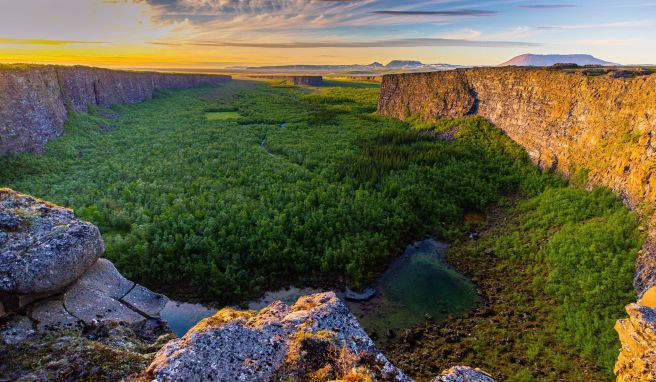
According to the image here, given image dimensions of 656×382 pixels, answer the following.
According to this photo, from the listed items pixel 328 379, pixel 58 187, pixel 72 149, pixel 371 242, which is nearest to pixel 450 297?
pixel 371 242

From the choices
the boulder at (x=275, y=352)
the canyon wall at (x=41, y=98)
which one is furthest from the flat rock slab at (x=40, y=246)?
the canyon wall at (x=41, y=98)

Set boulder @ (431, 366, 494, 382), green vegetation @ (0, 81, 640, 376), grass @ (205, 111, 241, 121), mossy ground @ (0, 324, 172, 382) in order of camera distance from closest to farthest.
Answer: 1. boulder @ (431, 366, 494, 382)
2. mossy ground @ (0, 324, 172, 382)
3. green vegetation @ (0, 81, 640, 376)
4. grass @ (205, 111, 241, 121)

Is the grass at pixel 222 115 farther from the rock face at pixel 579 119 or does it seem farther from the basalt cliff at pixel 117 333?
the basalt cliff at pixel 117 333

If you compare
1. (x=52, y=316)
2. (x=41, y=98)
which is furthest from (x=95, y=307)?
(x=41, y=98)

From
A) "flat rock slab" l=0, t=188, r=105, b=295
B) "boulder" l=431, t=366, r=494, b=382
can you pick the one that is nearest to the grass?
"flat rock slab" l=0, t=188, r=105, b=295

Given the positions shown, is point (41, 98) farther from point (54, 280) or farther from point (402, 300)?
point (402, 300)

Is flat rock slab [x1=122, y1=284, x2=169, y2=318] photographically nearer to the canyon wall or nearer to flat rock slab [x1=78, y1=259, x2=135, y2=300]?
flat rock slab [x1=78, y1=259, x2=135, y2=300]
